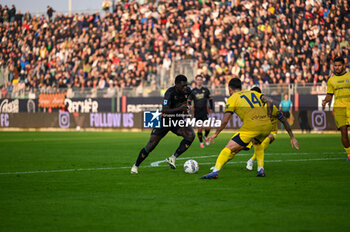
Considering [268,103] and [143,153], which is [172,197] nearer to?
[268,103]

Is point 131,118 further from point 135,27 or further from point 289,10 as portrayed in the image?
point 289,10

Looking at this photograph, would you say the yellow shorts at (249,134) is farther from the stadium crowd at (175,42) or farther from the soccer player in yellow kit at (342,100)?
the stadium crowd at (175,42)

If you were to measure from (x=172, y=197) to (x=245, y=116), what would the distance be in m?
2.78

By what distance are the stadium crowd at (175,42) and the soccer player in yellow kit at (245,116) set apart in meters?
19.7

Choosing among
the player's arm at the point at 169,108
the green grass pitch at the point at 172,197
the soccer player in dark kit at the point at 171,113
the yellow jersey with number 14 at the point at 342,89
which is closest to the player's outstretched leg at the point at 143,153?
the soccer player in dark kit at the point at 171,113

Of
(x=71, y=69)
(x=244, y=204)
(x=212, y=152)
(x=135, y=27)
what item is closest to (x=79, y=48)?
(x=71, y=69)

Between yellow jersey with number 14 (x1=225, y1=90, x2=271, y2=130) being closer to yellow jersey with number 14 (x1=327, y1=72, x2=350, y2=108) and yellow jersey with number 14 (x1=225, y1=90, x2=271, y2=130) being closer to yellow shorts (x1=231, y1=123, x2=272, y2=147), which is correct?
yellow shorts (x1=231, y1=123, x2=272, y2=147)

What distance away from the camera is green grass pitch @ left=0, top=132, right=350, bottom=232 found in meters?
6.53

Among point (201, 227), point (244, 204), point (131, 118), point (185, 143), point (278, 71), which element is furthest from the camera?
point (131, 118)

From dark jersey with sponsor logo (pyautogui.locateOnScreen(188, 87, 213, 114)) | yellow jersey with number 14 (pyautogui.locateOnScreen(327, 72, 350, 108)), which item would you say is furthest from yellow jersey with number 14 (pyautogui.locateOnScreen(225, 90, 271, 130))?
dark jersey with sponsor logo (pyautogui.locateOnScreen(188, 87, 213, 114))

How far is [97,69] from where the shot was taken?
3941 cm

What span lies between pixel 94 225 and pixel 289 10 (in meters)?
28.4

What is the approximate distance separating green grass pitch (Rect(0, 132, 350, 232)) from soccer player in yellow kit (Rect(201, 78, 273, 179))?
0.51 metres

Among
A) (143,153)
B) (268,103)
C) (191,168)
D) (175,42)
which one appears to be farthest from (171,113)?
(175,42)
